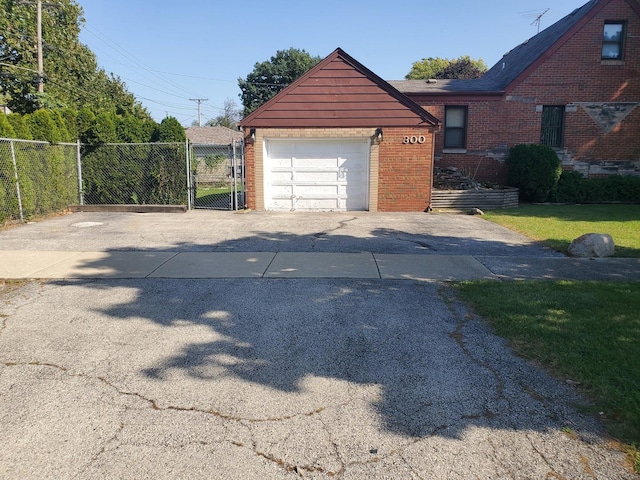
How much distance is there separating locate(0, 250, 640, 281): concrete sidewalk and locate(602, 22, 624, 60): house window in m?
13.4

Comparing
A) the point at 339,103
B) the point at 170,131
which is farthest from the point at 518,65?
the point at 170,131

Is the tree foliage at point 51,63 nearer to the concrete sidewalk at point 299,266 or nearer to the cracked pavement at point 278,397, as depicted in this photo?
the concrete sidewalk at point 299,266

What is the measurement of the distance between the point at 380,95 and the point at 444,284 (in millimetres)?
9145

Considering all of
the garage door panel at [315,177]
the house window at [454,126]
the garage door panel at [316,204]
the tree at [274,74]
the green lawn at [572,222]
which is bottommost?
the green lawn at [572,222]

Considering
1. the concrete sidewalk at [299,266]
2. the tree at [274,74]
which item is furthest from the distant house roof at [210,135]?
the concrete sidewalk at [299,266]

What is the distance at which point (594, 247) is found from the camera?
305 inches

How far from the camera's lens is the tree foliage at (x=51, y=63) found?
2742 centimetres

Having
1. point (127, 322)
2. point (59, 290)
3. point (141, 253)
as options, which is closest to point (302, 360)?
point (127, 322)

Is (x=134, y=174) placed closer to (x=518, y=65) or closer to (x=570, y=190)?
(x=570, y=190)

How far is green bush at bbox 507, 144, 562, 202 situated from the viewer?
16.1m

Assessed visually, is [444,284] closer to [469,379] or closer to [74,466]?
Result: [469,379]

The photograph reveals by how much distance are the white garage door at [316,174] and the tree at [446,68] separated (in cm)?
3413

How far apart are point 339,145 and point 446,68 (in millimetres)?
36185

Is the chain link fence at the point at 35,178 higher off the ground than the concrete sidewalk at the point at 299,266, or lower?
higher
